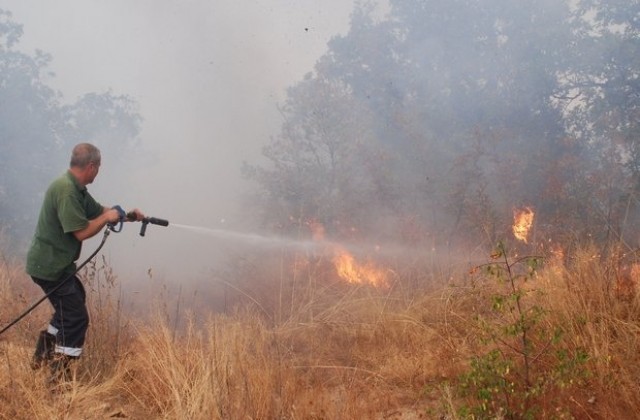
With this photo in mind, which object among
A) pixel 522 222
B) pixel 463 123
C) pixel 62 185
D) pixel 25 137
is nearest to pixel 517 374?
pixel 62 185

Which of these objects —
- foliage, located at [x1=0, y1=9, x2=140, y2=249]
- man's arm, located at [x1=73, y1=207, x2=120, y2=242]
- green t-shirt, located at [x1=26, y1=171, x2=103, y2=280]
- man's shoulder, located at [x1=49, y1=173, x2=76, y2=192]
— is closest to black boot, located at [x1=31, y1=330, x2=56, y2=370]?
green t-shirt, located at [x1=26, y1=171, x2=103, y2=280]

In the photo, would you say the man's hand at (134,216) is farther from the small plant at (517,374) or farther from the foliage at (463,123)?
the foliage at (463,123)

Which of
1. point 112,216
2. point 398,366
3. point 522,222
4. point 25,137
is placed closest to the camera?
point 112,216

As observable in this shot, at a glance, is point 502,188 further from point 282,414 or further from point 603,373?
point 282,414

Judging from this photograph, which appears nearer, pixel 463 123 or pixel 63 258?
pixel 63 258

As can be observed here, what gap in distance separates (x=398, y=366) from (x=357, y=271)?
5.18 metres

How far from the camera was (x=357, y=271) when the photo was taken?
8.91 m

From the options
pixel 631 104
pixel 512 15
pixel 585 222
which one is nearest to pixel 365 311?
pixel 585 222

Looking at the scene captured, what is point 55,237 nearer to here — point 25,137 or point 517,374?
point 517,374

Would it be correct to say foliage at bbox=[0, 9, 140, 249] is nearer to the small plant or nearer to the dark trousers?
the dark trousers

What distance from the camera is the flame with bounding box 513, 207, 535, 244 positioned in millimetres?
8109

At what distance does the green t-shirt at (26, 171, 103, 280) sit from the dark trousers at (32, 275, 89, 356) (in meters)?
0.10

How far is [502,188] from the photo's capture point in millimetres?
10477

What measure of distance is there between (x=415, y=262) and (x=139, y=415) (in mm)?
5863
